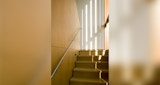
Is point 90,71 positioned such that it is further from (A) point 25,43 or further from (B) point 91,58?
(A) point 25,43

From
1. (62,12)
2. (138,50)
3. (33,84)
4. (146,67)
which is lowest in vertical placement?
(33,84)

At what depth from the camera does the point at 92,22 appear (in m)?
5.02

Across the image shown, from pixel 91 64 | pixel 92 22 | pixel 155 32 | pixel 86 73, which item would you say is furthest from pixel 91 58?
pixel 155 32

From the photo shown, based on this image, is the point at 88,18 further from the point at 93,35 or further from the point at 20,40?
the point at 20,40

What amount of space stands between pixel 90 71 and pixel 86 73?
0.37 ft

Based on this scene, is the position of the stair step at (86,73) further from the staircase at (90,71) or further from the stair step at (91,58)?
the stair step at (91,58)

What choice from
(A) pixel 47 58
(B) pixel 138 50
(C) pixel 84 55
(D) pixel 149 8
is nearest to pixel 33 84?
(A) pixel 47 58

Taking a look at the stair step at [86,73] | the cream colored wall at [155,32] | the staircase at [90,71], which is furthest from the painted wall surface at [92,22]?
the cream colored wall at [155,32]

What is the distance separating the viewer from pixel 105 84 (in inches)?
107

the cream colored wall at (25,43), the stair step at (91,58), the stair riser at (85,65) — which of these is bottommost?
the stair riser at (85,65)

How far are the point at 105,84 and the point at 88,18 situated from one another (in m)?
2.82

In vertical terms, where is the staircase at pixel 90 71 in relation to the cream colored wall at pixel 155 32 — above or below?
below

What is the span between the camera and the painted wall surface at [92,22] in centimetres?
496

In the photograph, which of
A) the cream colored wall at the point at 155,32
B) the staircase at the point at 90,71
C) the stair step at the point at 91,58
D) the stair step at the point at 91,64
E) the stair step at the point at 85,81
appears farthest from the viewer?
the stair step at the point at 91,58
